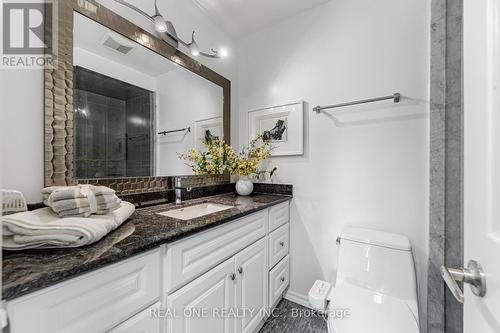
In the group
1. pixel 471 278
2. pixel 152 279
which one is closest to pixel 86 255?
pixel 152 279

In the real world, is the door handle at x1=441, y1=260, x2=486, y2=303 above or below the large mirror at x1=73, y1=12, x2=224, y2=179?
below

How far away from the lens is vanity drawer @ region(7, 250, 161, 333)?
0.49 metres

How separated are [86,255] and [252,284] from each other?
958 millimetres

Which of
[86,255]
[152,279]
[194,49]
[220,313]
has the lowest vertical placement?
[220,313]

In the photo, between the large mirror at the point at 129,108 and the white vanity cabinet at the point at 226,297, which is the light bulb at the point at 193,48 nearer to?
the large mirror at the point at 129,108

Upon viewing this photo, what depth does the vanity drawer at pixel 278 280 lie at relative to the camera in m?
1.49

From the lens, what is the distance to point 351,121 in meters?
1.52

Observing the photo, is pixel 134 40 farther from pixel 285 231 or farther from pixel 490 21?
pixel 285 231

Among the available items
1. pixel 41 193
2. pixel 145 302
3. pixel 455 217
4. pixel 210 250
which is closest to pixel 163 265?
pixel 145 302

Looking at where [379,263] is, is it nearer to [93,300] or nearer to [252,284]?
[252,284]

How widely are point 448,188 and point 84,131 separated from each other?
1.98 m

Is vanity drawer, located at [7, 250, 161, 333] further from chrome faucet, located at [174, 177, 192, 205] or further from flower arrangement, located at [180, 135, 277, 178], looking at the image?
flower arrangement, located at [180, 135, 277, 178]

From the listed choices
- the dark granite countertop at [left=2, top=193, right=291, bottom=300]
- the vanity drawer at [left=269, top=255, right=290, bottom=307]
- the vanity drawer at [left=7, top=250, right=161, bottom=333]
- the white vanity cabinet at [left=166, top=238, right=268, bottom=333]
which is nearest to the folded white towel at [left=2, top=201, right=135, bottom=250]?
the dark granite countertop at [left=2, top=193, right=291, bottom=300]

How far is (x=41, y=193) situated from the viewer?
0.89 metres
